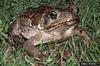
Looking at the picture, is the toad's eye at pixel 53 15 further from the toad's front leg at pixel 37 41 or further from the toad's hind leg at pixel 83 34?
the toad's hind leg at pixel 83 34

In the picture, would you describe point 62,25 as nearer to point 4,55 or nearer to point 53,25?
point 53,25

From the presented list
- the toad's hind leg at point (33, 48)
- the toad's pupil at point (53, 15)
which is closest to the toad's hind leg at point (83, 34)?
the toad's pupil at point (53, 15)

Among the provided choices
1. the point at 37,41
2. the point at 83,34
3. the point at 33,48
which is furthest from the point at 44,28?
the point at 83,34

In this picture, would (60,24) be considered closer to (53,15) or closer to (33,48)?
(53,15)

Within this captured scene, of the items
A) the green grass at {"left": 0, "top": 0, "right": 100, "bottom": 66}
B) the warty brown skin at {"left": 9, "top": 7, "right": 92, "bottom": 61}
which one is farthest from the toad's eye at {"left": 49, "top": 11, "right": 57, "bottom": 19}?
the green grass at {"left": 0, "top": 0, "right": 100, "bottom": 66}

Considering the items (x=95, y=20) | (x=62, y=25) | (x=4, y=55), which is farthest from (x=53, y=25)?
(x=95, y=20)

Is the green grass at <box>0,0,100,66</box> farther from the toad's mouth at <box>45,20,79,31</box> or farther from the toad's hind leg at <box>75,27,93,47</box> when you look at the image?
the toad's mouth at <box>45,20,79,31</box>
